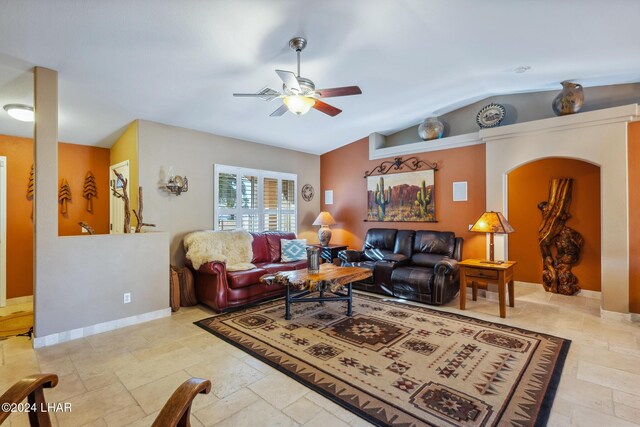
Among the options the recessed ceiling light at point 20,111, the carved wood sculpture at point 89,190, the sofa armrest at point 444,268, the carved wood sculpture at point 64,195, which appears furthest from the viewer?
the carved wood sculpture at point 89,190

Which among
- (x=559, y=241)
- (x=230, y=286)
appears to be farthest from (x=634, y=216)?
(x=230, y=286)

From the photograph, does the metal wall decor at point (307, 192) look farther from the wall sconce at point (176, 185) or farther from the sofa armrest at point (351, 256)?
the wall sconce at point (176, 185)

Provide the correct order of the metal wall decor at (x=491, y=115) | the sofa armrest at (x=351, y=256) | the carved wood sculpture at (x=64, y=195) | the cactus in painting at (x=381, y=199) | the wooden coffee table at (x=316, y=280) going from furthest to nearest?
1. the cactus in painting at (x=381, y=199)
2. the sofa armrest at (x=351, y=256)
3. the carved wood sculpture at (x=64, y=195)
4. the metal wall decor at (x=491, y=115)
5. the wooden coffee table at (x=316, y=280)

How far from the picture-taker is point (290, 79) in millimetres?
2570

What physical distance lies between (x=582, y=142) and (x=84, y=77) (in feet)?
19.4

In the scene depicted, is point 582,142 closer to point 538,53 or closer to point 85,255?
point 538,53

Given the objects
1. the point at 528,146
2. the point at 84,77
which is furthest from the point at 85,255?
the point at 528,146

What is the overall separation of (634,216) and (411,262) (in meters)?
2.78

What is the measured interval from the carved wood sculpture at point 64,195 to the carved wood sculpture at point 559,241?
306 inches

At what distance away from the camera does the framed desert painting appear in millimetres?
5422

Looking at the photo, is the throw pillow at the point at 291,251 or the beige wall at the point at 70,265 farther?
the throw pillow at the point at 291,251

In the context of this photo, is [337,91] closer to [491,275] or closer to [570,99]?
[491,275]

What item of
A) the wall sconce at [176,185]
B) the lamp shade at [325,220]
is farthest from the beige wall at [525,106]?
the wall sconce at [176,185]

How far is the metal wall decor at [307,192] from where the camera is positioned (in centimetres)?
666
